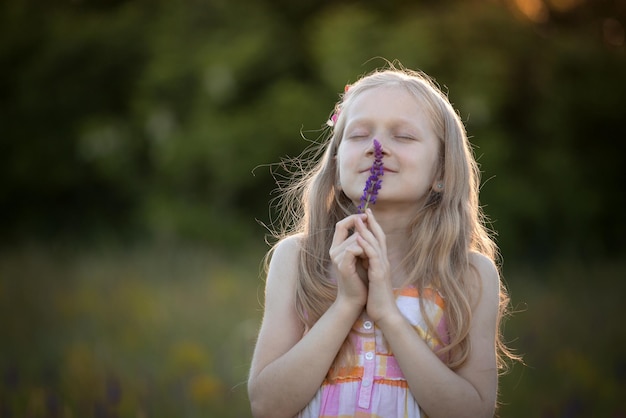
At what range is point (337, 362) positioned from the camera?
234 centimetres

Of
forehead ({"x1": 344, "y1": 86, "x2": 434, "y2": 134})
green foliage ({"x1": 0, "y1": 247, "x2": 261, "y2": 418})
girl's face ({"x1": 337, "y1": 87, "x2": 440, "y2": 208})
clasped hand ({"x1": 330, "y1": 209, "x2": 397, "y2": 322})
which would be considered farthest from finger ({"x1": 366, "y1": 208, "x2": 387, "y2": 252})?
green foliage ({"x1": 0, "y1": 247, "x2": 261, "y2": 418})

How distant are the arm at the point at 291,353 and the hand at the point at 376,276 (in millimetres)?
57

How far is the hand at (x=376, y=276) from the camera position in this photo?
224 cm

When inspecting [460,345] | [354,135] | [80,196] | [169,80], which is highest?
[169,80]

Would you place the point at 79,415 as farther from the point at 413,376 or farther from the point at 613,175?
the point at 613,175

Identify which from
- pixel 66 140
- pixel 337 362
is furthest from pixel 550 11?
pixel 337 362

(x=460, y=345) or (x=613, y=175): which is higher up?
(x=613, y=175)

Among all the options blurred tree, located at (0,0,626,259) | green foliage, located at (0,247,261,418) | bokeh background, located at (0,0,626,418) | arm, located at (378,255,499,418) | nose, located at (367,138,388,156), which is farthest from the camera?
blurred tree, located at (0,0,626,259)

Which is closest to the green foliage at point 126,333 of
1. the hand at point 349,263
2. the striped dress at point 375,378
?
the striped dress at point 375,378

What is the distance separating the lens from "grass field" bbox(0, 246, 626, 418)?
4340mm

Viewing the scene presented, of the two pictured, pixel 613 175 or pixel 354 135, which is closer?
pixel 354 135

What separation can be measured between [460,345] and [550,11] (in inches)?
377

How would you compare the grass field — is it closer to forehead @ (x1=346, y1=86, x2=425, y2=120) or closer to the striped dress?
the striped dress

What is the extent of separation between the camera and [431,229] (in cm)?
249
